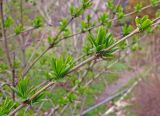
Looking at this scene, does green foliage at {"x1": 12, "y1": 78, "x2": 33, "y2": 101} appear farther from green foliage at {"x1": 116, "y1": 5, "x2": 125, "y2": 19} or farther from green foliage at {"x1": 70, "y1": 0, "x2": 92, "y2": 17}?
green foliage at {"x1": 116, "y1": 5, "x2": 125, "y2": 19}

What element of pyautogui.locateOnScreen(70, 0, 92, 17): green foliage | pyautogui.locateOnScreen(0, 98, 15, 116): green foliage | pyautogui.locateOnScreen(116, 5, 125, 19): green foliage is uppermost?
pyautogui.locateOnScreen(70, 0, 92, 17): green foliage

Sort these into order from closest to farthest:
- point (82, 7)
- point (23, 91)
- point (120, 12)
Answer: point (23, 91)
point (82, 7)
point (120, 12)

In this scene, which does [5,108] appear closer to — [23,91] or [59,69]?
[23,91]

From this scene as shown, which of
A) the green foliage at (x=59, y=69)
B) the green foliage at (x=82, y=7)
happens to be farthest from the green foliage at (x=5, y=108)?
the green foliage at (x=82, y=7)

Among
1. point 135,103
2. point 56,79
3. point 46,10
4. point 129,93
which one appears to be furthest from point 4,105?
point 129,93

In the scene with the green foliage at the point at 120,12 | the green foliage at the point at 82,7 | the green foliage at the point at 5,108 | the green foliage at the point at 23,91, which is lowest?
the green foliage at the point at 120,12

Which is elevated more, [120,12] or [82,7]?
[82,7]

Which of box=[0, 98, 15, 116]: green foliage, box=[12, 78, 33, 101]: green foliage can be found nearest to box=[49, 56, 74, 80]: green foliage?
box=[12, 78, 33, 101]: green foliage

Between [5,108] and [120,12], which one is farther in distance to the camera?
[120,12]

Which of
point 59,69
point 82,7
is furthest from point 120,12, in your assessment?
point 59,69

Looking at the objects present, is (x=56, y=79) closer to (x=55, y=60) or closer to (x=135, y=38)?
(x=55, y=60)

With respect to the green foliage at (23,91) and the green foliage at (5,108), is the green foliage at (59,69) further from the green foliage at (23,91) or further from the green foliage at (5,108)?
the green foliage at (5,108)
